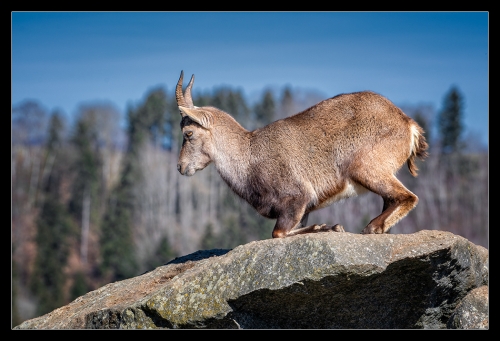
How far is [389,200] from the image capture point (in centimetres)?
1238

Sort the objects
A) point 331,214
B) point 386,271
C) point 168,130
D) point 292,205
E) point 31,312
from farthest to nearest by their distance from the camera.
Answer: point 168,130 → point 331,214 → point 31,312 → point 292,205 → point 386,271

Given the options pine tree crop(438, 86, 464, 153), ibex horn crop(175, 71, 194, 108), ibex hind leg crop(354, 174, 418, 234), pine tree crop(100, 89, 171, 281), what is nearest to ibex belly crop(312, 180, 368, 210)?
ibex hind leg crop(354, 174, 418, 234)

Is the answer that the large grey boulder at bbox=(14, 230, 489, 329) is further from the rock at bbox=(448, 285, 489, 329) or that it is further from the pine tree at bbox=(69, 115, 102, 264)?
the pine tree at bbox=(69, 115, 102, 264)

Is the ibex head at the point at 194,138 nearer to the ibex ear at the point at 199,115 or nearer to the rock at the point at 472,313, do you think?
the ibex ear at the point at 199,115

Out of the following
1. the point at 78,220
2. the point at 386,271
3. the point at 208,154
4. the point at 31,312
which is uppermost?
the point at 208,154

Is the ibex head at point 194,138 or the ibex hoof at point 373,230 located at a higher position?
the ibex head at point 194,138

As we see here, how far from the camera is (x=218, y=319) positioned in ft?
35.4

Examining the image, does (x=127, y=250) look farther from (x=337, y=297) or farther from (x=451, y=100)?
(x=337, y=297)

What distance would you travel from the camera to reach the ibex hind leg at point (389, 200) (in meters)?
12.0

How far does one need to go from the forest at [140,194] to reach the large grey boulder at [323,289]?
2495 inches

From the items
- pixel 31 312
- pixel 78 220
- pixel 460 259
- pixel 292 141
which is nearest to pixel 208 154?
pixel 292 141

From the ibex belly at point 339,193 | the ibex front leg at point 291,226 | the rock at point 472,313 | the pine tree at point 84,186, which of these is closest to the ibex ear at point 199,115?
the ibex front leg at point 291,226

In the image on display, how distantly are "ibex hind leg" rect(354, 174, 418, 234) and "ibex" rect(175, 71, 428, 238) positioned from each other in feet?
0.06

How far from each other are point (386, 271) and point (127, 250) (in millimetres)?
74846
